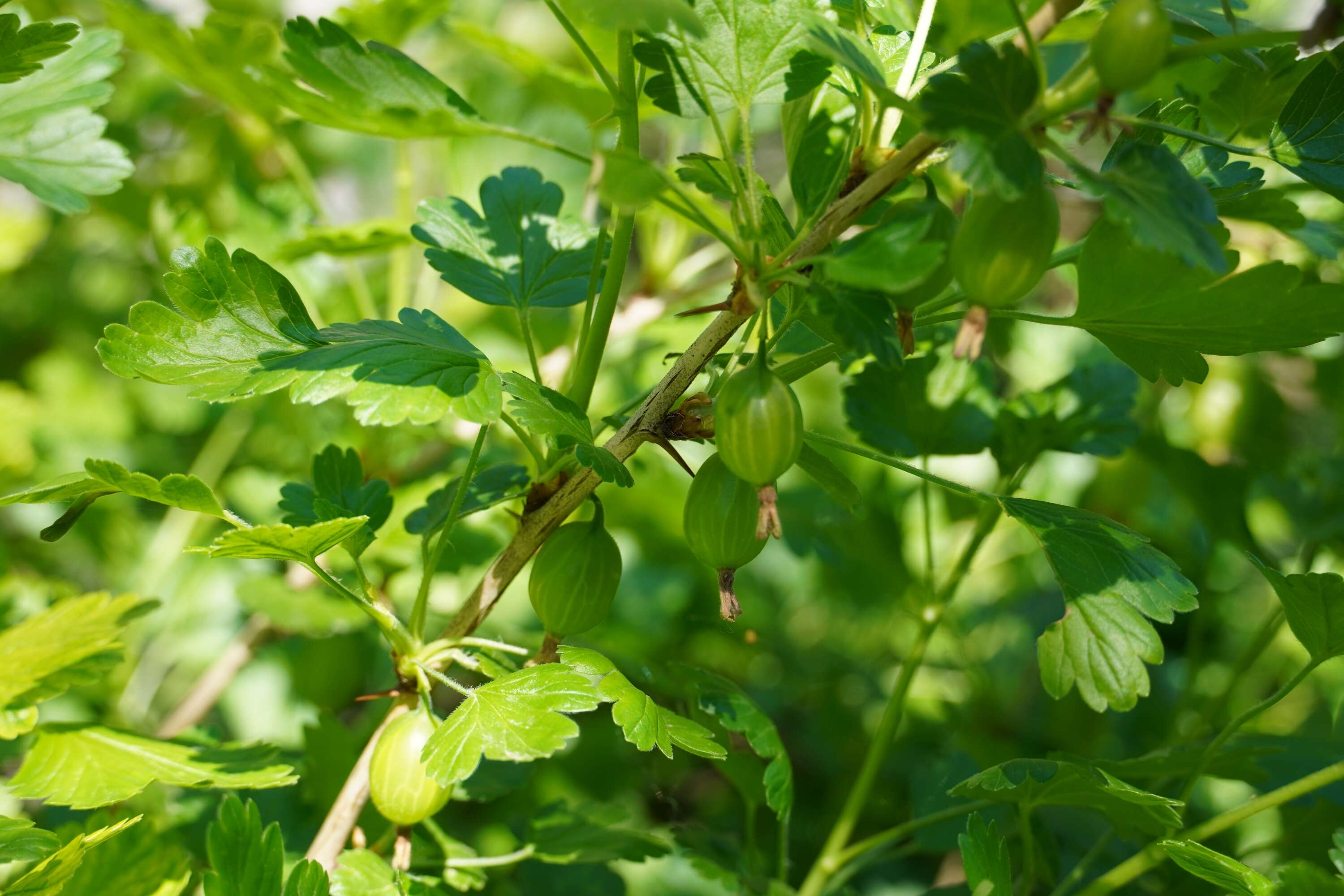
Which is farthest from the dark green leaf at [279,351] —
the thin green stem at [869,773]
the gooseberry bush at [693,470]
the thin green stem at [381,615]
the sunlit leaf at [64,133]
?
the thin green stem at [869,773]

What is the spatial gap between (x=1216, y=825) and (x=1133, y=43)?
0.52 meters

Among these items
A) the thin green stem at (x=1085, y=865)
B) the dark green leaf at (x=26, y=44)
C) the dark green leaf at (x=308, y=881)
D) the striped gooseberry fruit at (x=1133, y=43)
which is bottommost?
the thin green stem at (x=1085, y=865)

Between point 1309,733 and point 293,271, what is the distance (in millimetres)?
1245

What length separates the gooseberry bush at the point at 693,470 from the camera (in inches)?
19.4

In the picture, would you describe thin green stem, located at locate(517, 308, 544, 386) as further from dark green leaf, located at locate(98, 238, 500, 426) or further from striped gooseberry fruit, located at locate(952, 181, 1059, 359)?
striped gooseberry fruit, located at locate(952, 181, 1059, 359)

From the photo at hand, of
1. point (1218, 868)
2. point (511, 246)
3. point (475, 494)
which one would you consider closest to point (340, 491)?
point (475, 494)

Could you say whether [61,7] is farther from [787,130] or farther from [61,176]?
[787,130]

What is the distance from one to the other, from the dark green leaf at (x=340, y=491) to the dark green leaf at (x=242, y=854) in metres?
0.19

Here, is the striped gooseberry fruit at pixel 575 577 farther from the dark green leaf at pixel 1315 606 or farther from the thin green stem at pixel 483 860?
the dark green leaf at pixel 1315 606

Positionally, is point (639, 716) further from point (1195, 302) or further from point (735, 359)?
point (1195, 302)

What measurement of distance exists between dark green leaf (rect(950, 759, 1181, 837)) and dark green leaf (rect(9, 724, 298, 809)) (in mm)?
415

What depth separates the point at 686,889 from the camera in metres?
1.02

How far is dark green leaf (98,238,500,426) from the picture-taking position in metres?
0.48

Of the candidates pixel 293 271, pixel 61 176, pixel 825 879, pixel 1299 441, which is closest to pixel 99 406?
pixel 293 271
